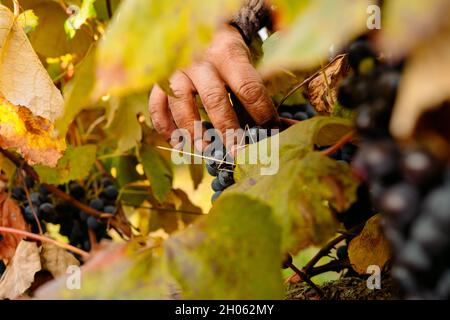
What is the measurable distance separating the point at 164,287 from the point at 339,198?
0.55ft

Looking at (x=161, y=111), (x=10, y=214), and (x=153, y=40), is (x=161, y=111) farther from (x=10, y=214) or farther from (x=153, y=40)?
(x=153, y=40)

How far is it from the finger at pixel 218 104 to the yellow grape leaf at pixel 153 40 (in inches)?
19.7

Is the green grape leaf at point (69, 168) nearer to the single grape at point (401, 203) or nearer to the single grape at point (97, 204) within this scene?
the single grape at point (97, 204)

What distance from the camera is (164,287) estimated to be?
607 mm

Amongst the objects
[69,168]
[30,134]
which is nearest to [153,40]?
[30,134]

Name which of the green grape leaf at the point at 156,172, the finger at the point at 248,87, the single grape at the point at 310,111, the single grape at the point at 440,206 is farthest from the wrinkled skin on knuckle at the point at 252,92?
the green grape leaf at the point at 156,172

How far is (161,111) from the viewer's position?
1074 mm

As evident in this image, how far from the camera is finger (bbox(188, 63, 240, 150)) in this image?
3.12 ft

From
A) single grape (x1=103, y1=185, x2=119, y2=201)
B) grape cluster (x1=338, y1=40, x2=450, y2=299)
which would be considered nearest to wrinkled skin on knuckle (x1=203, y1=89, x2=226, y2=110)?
grape cluster (x1=338, y1=40, x2=450, y2=299)

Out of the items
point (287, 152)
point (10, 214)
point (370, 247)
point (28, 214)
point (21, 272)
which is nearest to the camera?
point (287, 152)

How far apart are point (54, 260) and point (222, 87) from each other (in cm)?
39

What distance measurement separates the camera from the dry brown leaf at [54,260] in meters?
1.08
